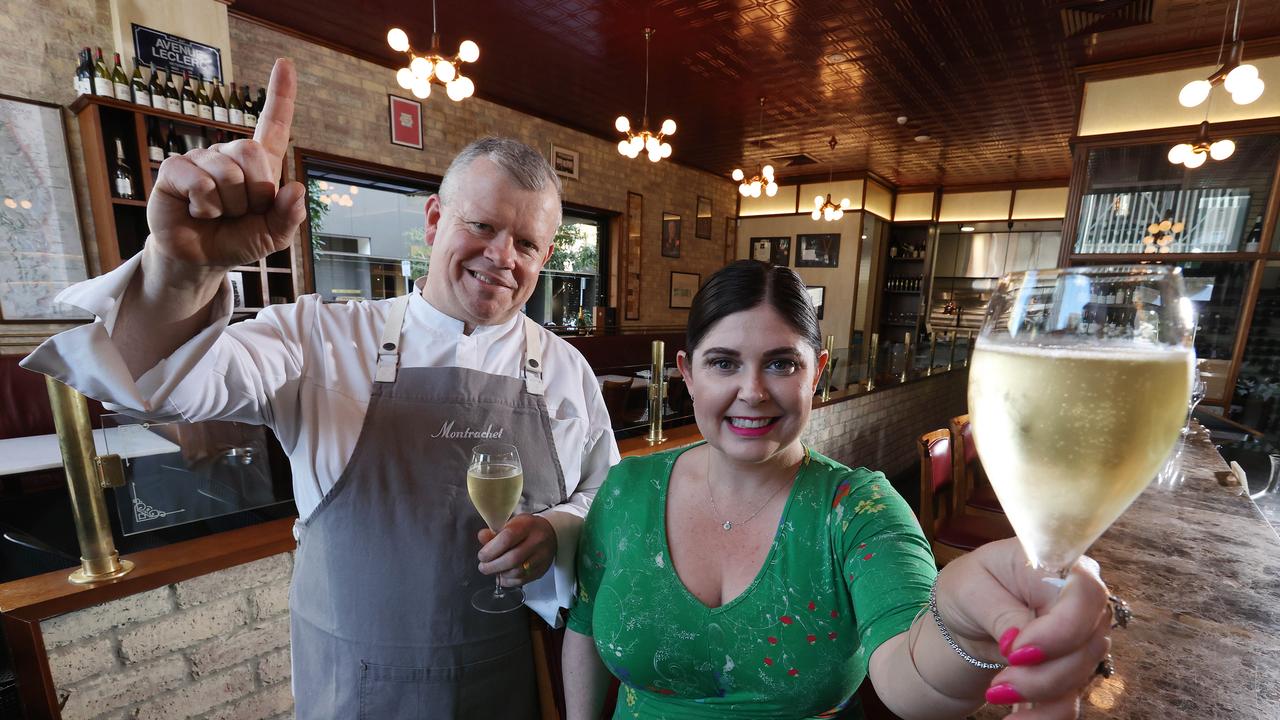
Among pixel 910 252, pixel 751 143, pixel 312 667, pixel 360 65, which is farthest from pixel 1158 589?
pixel 910 252

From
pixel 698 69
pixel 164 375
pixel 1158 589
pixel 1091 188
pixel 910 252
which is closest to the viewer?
pixel 164 375

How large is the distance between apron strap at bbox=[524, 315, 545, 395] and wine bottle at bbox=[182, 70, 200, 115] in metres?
4.28

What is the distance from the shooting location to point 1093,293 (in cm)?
42

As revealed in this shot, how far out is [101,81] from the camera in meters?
3.57

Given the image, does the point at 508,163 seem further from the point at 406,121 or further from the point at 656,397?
the point at 406,121

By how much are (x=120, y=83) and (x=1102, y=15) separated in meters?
7.62

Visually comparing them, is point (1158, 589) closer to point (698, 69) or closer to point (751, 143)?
point (698, 69)

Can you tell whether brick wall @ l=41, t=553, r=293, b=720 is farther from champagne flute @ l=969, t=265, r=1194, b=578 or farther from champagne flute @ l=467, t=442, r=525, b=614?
champagne flute @ l=969, t=265, r=1194, b=578

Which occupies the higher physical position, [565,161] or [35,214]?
[565,161]

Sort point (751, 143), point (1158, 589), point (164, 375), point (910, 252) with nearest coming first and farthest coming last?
point (164, 375) → point (1158, 589) → point (751, 143) → point (910, 252)

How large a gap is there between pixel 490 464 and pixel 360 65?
586 centimetres

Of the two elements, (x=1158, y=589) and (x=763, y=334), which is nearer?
(x=763, y=334)

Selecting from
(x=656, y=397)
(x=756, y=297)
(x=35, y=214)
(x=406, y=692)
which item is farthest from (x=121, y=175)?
(x=756, y=297)

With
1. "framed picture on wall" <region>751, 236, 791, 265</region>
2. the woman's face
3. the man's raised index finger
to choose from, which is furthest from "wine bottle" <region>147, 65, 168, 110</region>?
"framed picture on wall" <region>751, 236, 791, 265</region>
